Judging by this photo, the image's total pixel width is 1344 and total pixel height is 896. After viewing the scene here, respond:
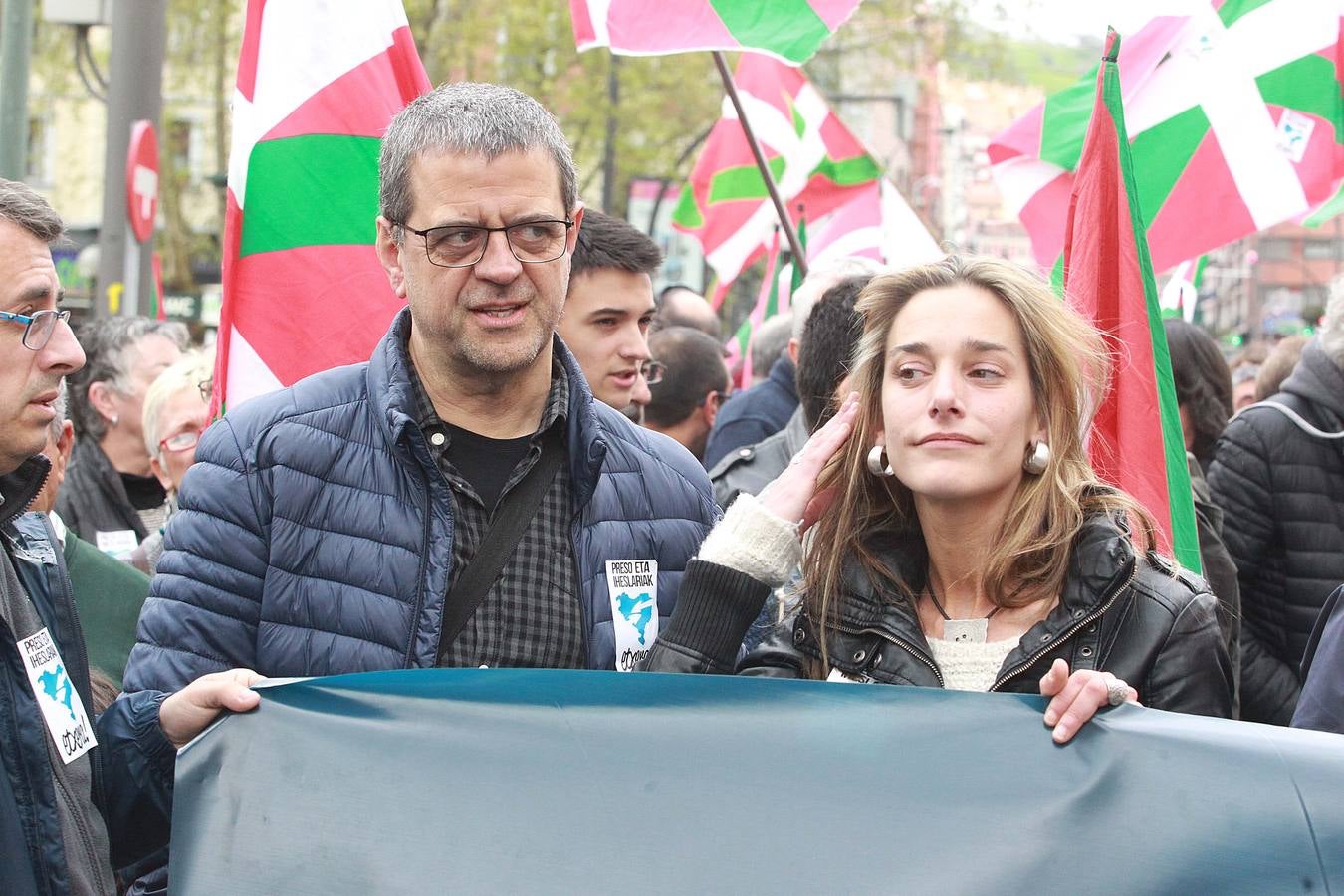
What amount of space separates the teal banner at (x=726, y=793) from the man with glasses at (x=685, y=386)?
3663 millimetres

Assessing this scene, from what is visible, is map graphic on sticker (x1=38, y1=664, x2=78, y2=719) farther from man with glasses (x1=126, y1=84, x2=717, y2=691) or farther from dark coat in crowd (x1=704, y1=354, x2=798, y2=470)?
dark coat in crowd (x1=704, y1=354, x2=798, y2=470)

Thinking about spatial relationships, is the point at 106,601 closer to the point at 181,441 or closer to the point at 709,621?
the point at 181,441

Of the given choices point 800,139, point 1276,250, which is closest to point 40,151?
point 800,139

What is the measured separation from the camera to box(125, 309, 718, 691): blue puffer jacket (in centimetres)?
254

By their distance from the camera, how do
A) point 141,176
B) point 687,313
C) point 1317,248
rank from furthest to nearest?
point 1317,248 < point 687,313 < point 141,176

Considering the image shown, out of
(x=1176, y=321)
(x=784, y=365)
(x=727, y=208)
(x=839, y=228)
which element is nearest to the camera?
(x=1176, y=321)

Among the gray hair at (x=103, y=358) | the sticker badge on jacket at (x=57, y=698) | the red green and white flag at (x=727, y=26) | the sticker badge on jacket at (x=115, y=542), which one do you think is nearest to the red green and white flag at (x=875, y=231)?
the red green and white flag at (x=727, y=26)

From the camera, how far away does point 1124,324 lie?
146 inches

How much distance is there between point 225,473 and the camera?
2568mm

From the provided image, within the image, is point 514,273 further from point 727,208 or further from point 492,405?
point 727,208

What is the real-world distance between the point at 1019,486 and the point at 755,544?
447 mm

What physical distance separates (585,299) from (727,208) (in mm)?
6292

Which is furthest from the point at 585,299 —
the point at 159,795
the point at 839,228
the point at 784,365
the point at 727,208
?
the point at 727,208

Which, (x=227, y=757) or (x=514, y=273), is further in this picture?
(x=514, y=273)
